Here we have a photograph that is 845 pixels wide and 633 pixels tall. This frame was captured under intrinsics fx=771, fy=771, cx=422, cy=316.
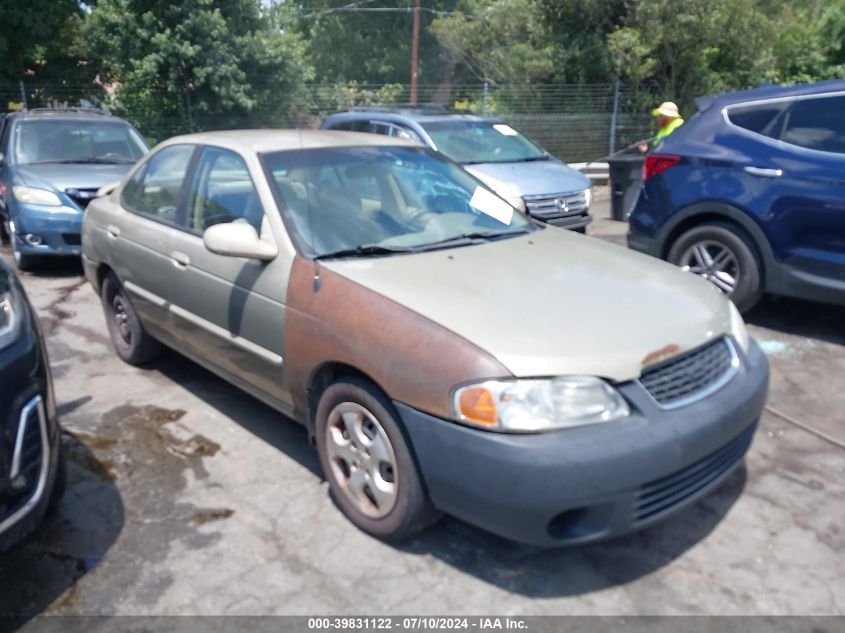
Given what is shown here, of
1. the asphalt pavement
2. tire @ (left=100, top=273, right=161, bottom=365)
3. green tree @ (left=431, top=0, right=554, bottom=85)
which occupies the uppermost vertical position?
green tree @ (left=431, top=0, right=554, bottom=85)

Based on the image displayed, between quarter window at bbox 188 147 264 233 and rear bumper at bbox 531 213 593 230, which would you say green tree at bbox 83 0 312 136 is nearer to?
Answer: rear bumper at bbox 531 213 593 230

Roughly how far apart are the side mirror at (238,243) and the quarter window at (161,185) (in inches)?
38.2

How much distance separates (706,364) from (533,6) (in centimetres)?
1575

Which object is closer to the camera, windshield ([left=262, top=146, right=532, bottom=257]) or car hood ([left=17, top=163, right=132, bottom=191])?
windshield ([left=262, top=146, right=532, bottom=257])

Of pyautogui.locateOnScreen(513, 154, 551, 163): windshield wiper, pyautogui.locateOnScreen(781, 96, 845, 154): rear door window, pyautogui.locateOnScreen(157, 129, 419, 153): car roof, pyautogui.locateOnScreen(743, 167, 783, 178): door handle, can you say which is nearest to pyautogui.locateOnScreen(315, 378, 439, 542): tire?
pyautogui.locateOnScreen(157, 129, 419, 153): car roof

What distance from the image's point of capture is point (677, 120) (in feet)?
30.9

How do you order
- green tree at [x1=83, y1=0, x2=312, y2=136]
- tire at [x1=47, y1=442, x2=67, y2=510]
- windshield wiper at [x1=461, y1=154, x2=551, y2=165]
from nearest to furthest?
tire at [x1=47, y1=442, x2=67, y2=510] → windshield wiper at [x1=461, y1=154, x2=551, y2=165] → green tree at [x1=83, y1=0, x2=312, y2=136]

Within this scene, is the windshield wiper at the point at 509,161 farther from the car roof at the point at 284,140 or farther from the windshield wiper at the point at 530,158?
the car roof at the point at 284,140

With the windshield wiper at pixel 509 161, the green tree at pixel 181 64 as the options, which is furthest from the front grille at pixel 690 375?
→ the green tree at pixel 181 64

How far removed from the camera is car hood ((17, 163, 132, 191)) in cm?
773

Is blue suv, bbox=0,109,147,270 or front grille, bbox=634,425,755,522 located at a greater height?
blue suv, bbox=0,109,147,270

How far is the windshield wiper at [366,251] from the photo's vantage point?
3452 millimetres

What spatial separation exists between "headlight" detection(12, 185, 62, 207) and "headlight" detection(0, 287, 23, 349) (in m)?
5.03

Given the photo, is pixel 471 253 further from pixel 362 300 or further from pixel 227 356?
pixel 227 356
